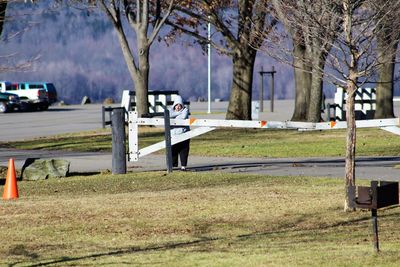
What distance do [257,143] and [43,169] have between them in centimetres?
980

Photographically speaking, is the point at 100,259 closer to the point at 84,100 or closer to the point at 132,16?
the point at 132,16

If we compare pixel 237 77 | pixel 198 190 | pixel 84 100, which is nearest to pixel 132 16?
pixel 237 77

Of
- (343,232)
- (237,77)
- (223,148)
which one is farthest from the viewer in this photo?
(237,77)

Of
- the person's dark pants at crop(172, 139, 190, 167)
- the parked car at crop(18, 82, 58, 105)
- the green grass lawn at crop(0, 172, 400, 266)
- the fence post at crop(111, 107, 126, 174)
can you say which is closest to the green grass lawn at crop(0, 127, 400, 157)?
the person's dark pants at crop(172, 139, 190, 167)

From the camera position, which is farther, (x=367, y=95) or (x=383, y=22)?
(x=367, y=95)

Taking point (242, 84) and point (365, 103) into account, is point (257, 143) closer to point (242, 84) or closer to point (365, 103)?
point (242, 84)

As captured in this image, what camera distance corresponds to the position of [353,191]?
13.7 meters

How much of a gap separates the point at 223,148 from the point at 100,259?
16.7m

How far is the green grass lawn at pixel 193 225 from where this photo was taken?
43.1ft

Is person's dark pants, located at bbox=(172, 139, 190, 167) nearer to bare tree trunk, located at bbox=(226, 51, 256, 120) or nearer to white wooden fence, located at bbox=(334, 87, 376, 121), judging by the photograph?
bare tree trunk, located at bbox=(226, 51, 256, 120)

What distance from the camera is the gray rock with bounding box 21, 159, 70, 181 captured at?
73.5 feet

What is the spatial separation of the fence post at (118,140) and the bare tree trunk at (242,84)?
57.6 feet

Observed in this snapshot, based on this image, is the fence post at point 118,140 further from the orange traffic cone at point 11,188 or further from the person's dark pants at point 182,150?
the orange traffic cone at point 11,188

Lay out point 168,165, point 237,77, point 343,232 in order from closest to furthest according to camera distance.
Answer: point 343,232, point 168,165, point 237,77
